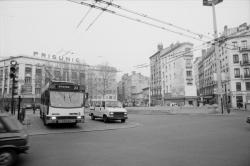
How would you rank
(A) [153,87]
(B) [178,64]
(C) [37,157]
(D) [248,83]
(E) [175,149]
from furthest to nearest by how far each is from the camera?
(A) [153,87]
(B) [178,64]
(D) [248,83]
(E) [175,149]
(C) [37,157]

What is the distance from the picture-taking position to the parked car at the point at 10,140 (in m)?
5.24

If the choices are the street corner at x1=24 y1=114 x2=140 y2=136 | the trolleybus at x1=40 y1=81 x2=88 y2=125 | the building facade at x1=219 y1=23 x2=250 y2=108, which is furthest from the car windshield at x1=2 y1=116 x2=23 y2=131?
the building facade at x1=219 y1=23 x2=250 y2=108

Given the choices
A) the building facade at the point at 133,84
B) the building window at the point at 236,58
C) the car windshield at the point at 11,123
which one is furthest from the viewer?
the building facade at the point at 133,84

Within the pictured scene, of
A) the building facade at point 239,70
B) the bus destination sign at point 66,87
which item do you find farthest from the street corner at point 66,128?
the building facade at point 239,70

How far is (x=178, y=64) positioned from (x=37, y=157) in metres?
64.3

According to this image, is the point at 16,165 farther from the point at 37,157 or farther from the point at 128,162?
the point at 128,162

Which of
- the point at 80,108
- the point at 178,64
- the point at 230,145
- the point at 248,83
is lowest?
the point at 230,145

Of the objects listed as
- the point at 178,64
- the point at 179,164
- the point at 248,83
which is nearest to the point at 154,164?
the point at 179,164

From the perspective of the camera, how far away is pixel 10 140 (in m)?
5.35

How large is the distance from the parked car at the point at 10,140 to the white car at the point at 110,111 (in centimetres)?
1185

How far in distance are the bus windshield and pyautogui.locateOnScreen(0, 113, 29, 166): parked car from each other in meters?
7.28

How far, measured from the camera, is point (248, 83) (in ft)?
166

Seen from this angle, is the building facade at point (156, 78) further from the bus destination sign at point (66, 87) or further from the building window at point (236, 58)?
the bus destination sign at point (66, 87)

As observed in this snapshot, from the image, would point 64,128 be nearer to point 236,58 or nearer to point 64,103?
point 64,103
